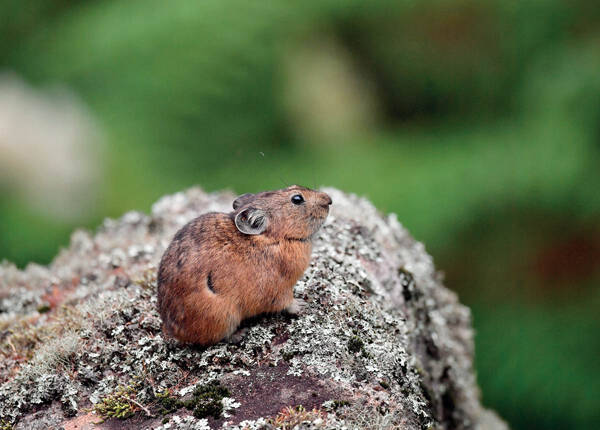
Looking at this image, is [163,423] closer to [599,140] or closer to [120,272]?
[120,272]

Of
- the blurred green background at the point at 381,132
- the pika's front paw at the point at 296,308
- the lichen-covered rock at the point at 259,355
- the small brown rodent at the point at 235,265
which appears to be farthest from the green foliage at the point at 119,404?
the blurred green background at the point at 381,132

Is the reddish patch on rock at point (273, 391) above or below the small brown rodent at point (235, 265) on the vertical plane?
below

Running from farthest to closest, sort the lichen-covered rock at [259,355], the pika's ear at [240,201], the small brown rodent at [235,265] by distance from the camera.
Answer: the pika's ear at [240,201] < the small brown rodent at [235,265] < the lichen-covered rock at [259,355]

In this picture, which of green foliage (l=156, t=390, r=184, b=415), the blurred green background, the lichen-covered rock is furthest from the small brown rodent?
the blurred green background

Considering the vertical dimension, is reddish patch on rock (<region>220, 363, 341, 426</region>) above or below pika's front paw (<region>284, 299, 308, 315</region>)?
below

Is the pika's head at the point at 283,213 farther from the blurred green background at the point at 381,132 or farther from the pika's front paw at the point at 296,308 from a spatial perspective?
the blurred green background at the point at 381,132

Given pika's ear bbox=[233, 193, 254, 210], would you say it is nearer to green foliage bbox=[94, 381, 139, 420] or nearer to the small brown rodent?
the small brown rodent

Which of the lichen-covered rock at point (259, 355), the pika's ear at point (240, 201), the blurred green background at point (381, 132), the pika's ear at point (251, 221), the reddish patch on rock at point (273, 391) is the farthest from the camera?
the blurred green background at point (381, 132)
